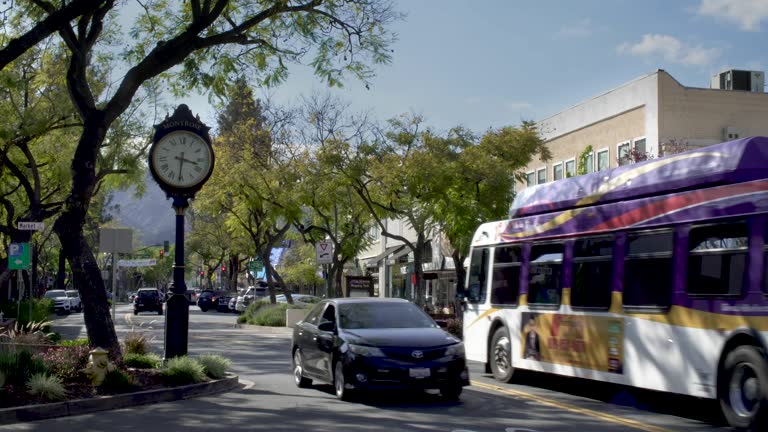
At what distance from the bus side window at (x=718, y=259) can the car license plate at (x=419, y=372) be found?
12.0 ft

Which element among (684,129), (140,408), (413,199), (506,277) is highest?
(684,129)

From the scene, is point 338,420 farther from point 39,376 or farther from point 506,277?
point 506,277

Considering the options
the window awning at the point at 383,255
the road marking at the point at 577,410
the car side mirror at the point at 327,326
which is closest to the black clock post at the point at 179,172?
the car side mirror at the point at 327,326

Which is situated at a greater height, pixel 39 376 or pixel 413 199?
pixel 413 199

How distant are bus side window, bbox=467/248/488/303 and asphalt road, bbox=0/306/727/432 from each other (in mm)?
1766

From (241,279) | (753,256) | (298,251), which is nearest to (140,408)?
(753,256)

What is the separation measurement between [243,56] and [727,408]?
1237cm

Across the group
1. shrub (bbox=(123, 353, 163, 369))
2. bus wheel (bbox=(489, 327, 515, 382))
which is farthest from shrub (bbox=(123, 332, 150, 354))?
bus wheel (bbox=(489, 327, 515, 382))

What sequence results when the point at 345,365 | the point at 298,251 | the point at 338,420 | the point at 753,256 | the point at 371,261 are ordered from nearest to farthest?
the point at 753,256 → the point at 338,420 → the point at 345,365 → the point at 371,261 → the point at 298,251

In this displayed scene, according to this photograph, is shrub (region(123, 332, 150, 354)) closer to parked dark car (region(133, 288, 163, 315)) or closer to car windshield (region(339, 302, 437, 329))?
car windshield (region(339, 302, 437, 329))

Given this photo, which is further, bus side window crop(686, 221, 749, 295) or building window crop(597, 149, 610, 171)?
building window crop(597, 149, 610, 171)

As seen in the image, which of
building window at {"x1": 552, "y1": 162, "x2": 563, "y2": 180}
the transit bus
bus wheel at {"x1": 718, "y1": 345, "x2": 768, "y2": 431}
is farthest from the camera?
building window at {"x1": 552, "y1": 162, "x2": 563, "y2": 180}

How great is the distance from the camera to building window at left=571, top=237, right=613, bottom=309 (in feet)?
43.9

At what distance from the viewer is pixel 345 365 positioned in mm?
13195
